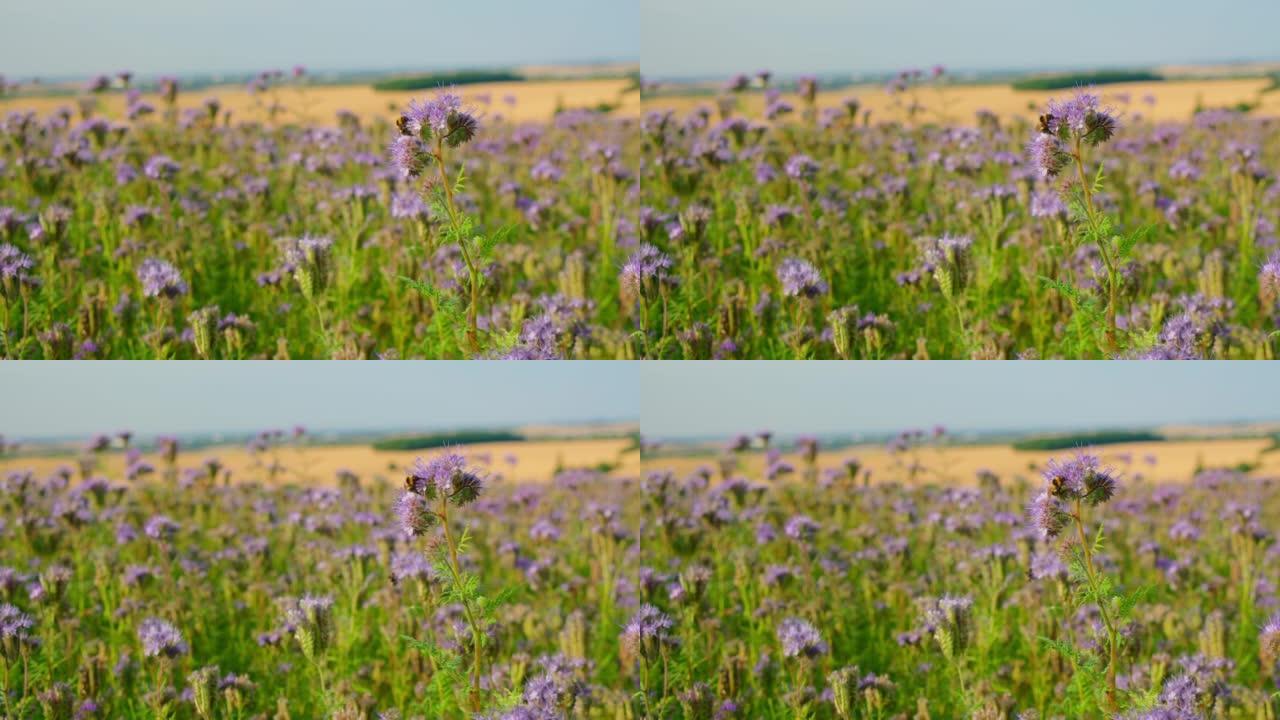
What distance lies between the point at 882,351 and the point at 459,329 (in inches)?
62.5

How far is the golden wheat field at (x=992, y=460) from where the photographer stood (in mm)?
4762

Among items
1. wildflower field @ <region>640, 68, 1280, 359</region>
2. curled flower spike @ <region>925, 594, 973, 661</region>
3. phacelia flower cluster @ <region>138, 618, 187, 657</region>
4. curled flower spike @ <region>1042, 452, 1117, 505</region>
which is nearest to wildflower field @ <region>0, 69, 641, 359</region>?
wildflower field @ <region>640, 68, 1280, 359</region>

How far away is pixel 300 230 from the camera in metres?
4.85

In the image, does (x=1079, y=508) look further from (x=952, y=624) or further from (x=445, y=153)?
(x=445, y=153)

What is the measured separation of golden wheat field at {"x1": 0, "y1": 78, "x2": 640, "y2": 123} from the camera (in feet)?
15.7

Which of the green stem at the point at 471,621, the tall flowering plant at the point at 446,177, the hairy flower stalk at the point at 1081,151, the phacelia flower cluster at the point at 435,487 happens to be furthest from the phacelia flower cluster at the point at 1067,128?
the green stem at the point at 471,621

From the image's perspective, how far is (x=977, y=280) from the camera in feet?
15.6

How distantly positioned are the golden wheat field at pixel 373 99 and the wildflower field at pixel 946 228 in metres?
0.21

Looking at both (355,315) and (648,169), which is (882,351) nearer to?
(648,169)

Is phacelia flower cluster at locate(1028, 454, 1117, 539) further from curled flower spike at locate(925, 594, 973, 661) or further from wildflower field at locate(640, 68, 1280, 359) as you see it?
wildflower field at locate(640, 68, 1280, 359)

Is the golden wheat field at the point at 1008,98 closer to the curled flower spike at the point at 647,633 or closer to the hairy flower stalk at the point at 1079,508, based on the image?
the hairy flower stalk at the point at 1079,508

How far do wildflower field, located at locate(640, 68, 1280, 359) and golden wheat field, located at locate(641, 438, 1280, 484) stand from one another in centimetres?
41

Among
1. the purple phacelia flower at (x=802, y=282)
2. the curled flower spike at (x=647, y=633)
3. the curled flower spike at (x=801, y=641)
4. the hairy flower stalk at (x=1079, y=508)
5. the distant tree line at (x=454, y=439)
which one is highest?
the purple phacelia flower at (x=802, y=282)

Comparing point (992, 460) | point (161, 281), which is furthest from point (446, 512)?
point (992, 460)
